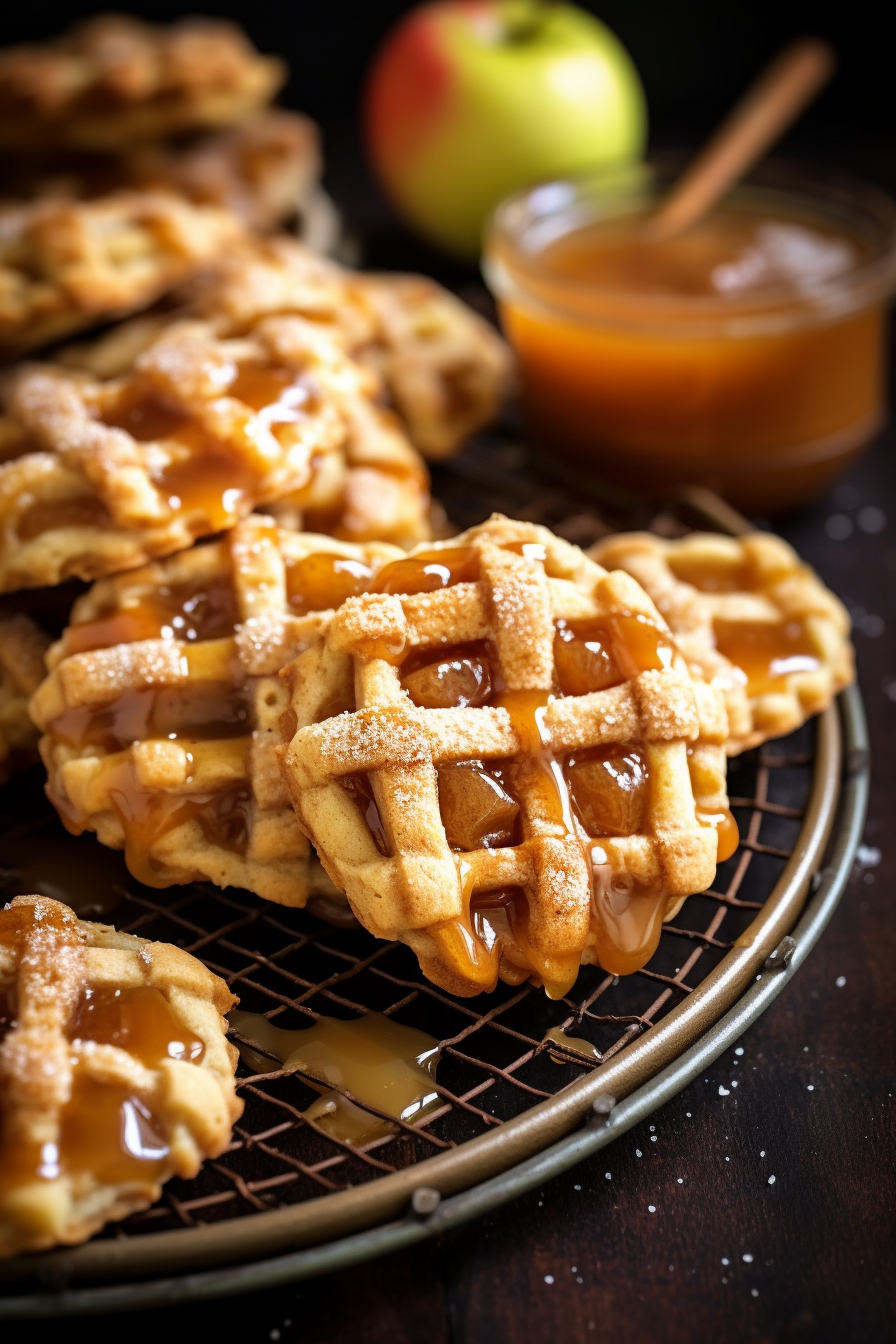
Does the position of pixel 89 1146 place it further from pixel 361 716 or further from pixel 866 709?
pixel 866 709

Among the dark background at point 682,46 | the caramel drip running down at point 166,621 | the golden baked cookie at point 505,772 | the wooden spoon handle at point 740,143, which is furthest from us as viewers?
the dark background at point 682,46

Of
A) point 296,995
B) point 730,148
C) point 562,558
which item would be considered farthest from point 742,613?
point 730,148

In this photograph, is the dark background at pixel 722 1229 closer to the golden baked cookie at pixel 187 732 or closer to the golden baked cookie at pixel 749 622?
the golden baked cookie at pixel 749 622

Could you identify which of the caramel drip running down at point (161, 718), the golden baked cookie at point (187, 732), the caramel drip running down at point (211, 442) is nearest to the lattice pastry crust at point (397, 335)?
the caramel drip running down at point (211, 442)

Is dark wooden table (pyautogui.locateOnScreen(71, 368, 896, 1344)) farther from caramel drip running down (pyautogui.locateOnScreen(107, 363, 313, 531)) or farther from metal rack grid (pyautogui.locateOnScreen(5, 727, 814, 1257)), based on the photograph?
caramel drip running down (pyautogui.locateOnScreen(107, 363, 313, 531))

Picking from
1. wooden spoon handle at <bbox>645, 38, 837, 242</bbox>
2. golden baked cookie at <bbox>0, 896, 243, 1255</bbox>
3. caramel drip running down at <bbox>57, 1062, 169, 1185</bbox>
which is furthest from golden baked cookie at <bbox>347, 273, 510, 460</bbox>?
caramel drip running down at <bbox>57, 1062, 169, 1185</bbox>

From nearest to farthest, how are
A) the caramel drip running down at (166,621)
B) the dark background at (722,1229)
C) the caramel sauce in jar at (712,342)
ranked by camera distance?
the dark background at (722,1229), the caramel drip running down at (166,621), the caramel sauce in jar at (712,342)
